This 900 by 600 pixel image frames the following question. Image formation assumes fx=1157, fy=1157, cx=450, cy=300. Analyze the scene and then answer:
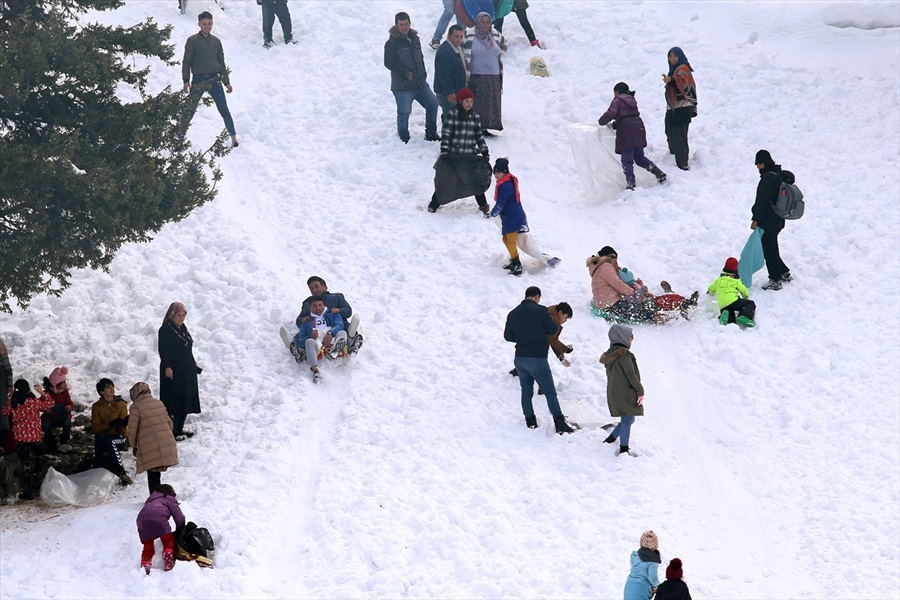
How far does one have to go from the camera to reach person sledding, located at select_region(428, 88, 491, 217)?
16.9 meters

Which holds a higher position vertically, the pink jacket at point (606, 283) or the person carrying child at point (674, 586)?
the pink jacket at point (606, 283)

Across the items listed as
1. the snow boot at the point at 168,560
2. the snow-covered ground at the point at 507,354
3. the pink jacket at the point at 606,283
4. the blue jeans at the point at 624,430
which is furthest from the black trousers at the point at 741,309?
the snow boot at the point at 168,560

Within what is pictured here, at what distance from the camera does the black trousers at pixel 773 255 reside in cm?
1593

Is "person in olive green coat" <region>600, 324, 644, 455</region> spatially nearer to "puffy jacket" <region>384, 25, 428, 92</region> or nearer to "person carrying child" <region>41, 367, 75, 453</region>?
"person carrying child" <region>41, 367, 75, 453</region>

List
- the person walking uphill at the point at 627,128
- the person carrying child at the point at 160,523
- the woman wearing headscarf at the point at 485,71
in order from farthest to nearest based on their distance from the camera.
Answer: the woman wearing headscarf at the point at 485,71
the person walking uphill at the point at 627,128
the person carrying child at the point at 160,523

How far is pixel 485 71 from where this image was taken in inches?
743

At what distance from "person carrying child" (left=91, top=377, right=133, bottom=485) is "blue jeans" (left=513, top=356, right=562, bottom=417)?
4443 millimetres

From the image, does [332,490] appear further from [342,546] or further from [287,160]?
[287,160]

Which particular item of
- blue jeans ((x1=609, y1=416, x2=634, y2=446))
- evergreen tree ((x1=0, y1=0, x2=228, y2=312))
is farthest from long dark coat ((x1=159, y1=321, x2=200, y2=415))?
blue jeans ((x1=609, y1=416, x2=634, y2=446))

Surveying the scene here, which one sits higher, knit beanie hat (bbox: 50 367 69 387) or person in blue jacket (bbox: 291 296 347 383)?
person in blue jacket (bbox: 291 296 347 383)

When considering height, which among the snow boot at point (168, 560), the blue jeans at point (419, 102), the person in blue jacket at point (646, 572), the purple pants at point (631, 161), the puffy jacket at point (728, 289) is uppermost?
the blue jeans at point (419, 102)

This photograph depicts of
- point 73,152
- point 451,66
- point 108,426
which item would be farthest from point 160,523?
point 451,66

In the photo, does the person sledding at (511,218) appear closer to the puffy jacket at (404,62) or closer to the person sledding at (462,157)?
the person sledding at (462,157)

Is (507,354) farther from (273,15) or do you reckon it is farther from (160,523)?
(273,15)
